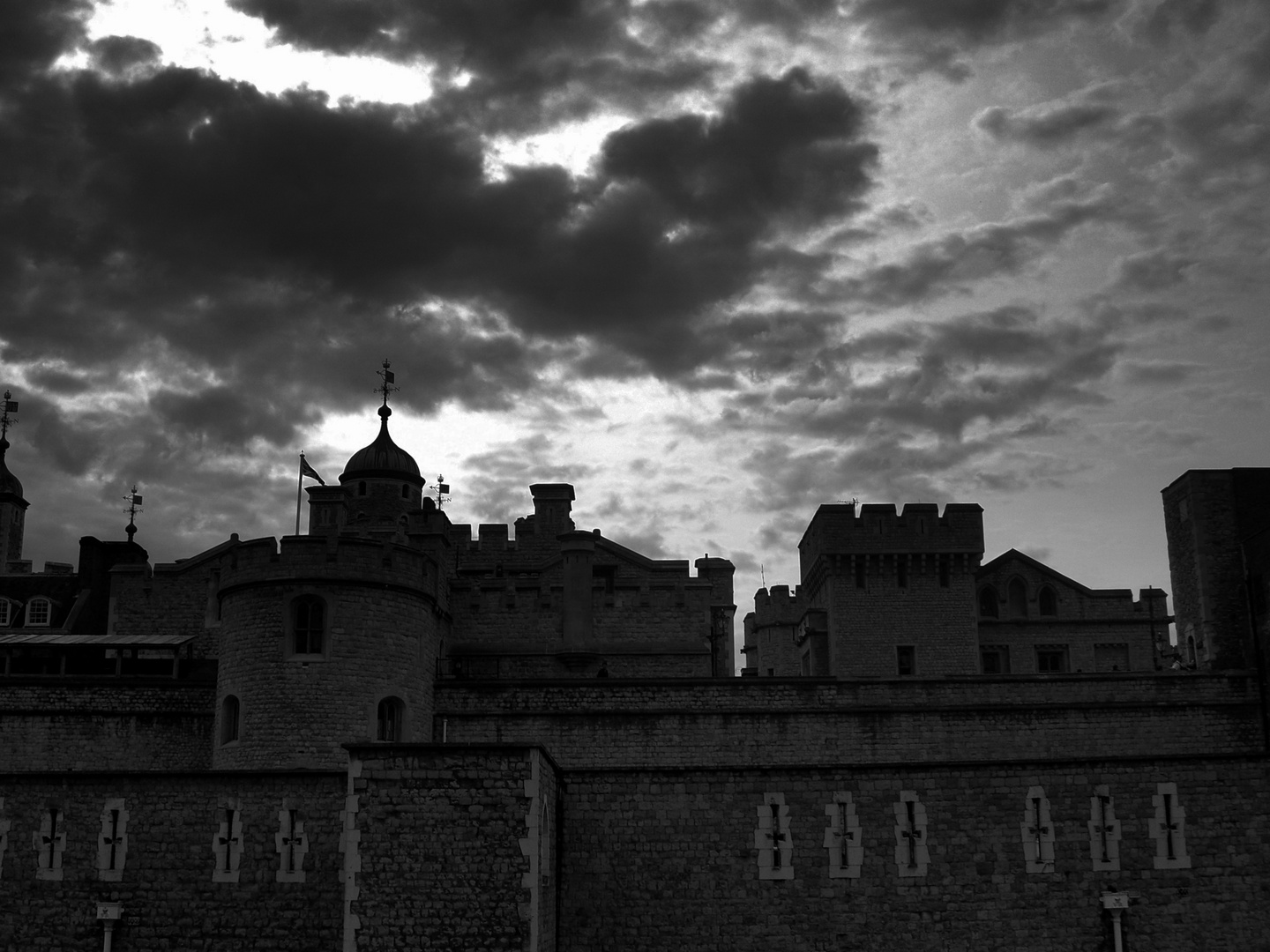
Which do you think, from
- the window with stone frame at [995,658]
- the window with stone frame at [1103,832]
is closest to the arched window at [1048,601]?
the window with stone frame at [995,658]

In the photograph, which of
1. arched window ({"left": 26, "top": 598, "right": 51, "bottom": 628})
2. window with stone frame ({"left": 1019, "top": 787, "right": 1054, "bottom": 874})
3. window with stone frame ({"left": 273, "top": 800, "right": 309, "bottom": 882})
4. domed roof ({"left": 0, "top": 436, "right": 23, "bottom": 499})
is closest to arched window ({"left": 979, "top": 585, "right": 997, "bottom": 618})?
window with stone frame ({"left": 1019, "top": 787, "right": 1054, "bottom": 874})

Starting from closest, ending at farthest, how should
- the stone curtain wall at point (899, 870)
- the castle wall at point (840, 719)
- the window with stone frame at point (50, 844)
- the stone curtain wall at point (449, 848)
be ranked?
the stone curtain wall at point (449, 848) → the window with stone frame at point (50, 844) → the stone curtain wall at point (899, 870) → the castle wall at point (840, 719)

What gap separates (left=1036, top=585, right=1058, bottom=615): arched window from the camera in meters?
48.6

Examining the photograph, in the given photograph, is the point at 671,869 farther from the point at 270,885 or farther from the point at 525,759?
the point at 270,885

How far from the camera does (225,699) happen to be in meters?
33.9

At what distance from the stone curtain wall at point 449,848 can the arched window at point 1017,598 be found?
89.0ft

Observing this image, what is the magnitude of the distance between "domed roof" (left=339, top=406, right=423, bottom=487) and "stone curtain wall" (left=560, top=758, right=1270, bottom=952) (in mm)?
32892

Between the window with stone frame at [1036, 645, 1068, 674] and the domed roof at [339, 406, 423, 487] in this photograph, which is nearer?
the window with stone frame at [1036, 645, 1068, 674]

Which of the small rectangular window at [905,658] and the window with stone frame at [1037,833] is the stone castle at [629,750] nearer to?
the window with stone frame at [1037,833]

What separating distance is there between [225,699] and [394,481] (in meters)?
25.5

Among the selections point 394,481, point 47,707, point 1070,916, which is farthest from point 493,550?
point 1070,916

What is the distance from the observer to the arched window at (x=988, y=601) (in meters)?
48.5

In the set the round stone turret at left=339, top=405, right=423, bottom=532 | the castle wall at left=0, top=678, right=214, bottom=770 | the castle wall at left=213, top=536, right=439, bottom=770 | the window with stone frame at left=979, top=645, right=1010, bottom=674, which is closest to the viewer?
the castle wall at left=213, top=536, right=439, bottom=770

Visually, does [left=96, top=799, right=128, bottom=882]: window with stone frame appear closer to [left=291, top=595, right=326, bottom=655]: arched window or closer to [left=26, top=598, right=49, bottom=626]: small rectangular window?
[left=291, top=595, right=326, bottom=655]: arched window
